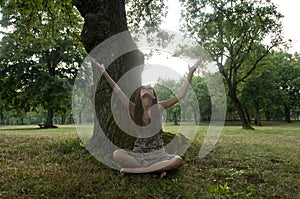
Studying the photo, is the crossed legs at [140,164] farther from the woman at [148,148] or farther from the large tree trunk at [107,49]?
the large tree trunk at [107,49]

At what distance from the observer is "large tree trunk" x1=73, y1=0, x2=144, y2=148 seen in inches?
240

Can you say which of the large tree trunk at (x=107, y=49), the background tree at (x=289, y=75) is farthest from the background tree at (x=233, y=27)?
the background tree at (x=289, y=75)

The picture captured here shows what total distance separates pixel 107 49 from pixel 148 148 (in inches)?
114

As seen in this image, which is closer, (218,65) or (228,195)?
(228,195)

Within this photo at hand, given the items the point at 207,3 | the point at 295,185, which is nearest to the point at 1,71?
the point at 207,3

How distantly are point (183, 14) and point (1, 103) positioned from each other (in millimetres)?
22176

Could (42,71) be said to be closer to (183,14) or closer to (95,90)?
(183,14)

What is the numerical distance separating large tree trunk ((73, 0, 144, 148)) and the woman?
41.4 inches

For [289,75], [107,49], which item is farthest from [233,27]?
[289,75]

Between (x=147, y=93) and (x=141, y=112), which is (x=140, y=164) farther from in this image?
(x=147, y=93)

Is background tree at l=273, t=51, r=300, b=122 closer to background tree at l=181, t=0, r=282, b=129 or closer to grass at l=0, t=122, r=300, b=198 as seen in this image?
background tree at l=181, t=0, r=282, b=129

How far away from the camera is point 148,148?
4738 millimetres

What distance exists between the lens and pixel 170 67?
6.24 meters

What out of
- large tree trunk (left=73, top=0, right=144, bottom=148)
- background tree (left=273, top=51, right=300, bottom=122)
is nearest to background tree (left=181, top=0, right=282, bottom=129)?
large tree trunk (left=73, top=0, right=144, bottom=148)
